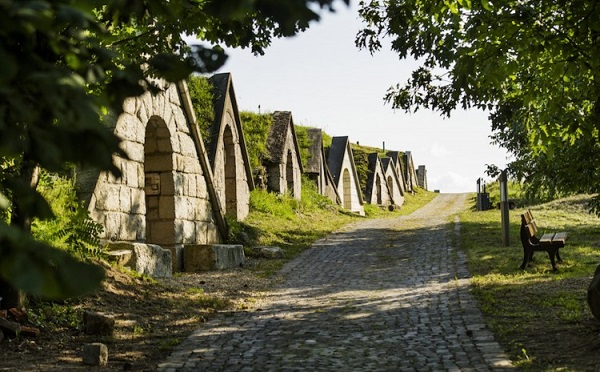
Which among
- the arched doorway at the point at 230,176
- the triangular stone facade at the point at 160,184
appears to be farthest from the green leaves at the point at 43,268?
the arched doorway at the point at 230,176

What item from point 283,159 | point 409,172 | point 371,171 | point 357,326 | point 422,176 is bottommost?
point 357,326

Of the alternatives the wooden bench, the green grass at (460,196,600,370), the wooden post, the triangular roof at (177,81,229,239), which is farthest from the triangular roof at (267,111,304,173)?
the wooden bench

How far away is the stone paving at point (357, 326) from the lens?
19.8ft

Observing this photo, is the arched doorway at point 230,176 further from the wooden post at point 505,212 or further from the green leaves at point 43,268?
the green leaves at point 43,268

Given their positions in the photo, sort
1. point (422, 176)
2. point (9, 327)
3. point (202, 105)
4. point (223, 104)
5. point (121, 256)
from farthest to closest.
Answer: point (422, 176) → point (223, 104) → point (202, 105) → point (121, 256) → point (9, 327)

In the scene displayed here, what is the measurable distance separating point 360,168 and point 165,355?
115ft

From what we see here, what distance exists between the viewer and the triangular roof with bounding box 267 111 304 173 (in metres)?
23.5

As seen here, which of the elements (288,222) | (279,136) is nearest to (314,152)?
(279,136)

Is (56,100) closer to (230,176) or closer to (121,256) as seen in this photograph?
(121,256)

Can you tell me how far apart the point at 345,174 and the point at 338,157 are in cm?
92

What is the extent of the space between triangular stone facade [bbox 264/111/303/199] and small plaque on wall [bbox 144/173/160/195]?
1034 cm

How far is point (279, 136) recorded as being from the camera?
24.4 meters

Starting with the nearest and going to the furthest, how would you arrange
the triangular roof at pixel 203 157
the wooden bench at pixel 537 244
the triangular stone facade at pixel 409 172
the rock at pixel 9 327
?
the rock at pixel 9 327 < the wooden bench at pixel 537 244 < the triangular roof at pixel 203 157 < the triangular stone facade at pixel 409 172

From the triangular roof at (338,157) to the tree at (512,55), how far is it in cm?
2267
